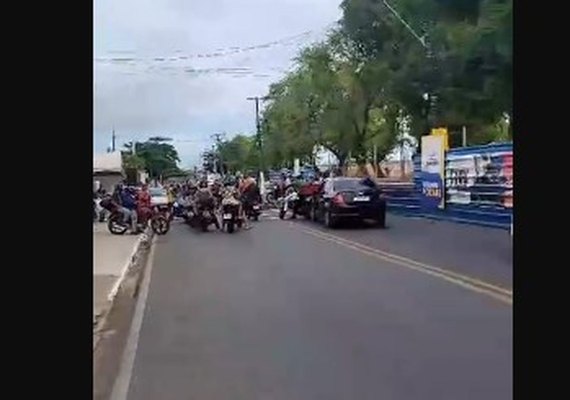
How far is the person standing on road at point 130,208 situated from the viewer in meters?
29.2

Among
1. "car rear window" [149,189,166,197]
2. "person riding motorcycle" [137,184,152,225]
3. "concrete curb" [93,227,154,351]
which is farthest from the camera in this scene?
"car rear window" [149,189,166,197]

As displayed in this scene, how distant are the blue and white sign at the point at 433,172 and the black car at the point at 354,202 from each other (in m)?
2.46

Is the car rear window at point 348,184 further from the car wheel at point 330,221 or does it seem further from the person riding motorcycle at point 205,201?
the person riding motorcycle at point 205,201

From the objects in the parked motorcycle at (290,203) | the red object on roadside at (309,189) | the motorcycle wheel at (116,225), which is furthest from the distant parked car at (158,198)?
the red object on roadside at (309,189)

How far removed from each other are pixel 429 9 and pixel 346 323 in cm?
2508

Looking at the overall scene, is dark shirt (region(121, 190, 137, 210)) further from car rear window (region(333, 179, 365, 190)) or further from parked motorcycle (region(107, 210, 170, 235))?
car rear window (region(333, 179, 365, 190))

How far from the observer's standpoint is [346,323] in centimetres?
1028

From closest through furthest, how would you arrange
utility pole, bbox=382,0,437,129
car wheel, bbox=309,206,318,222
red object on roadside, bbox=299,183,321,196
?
red object on roadside, bbox=299,183,321,196, car wheel, bbox=309,206,318,222, utility pole, bbox=382,0,437,129

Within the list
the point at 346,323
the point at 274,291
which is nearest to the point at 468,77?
the point at 274,291

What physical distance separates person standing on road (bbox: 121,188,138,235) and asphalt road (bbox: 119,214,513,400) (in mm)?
10712

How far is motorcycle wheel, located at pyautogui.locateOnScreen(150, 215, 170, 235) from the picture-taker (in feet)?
95.7

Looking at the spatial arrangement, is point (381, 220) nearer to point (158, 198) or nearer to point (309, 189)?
point (309, 189)

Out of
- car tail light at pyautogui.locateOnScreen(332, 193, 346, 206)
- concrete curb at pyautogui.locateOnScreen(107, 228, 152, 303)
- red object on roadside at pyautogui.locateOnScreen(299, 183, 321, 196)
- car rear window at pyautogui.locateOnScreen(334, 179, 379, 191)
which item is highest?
car rear window at pyautogui.locateOnScreen(334, 179, 379, 191)

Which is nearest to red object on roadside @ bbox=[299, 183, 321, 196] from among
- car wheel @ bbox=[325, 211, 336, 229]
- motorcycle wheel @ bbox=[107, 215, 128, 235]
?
car wheel @ bbox=[325, 211, 336, 229]
